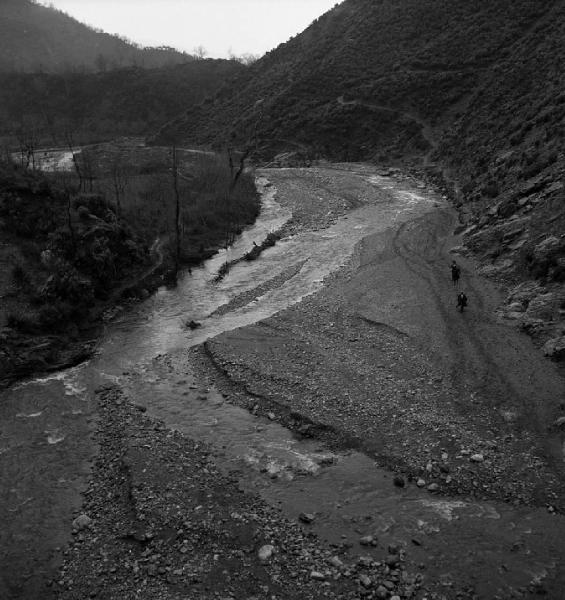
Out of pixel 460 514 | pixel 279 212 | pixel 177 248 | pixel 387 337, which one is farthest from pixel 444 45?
pixel 460 514

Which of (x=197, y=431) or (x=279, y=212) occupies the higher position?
(x=279, y=212)

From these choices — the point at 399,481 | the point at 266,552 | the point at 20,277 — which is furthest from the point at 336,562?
the point at 20,277

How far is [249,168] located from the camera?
72375mm

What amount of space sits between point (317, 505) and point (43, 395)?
41.7ft

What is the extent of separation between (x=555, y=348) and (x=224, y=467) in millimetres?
14147

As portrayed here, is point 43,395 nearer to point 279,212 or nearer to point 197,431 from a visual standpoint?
point 197,431

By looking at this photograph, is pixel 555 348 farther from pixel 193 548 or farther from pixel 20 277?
pixel 20 277

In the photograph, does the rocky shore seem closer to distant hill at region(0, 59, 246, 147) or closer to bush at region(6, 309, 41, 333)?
bush at region(6, 309, 41, 333)

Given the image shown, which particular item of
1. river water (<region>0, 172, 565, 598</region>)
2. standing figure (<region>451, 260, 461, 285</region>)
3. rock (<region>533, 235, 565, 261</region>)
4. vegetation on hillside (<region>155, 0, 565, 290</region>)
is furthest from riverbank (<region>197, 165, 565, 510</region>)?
vegetation on hillside (<region>155, 0, 565, 290</region>)

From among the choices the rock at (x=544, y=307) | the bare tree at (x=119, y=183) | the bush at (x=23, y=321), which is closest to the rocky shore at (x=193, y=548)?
the bush at (x=23, y=321)

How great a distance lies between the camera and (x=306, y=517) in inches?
528

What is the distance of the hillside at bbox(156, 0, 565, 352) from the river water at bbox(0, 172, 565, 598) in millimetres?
11314

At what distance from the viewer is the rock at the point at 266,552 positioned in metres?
12.2

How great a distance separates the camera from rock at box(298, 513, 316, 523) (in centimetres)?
1337
